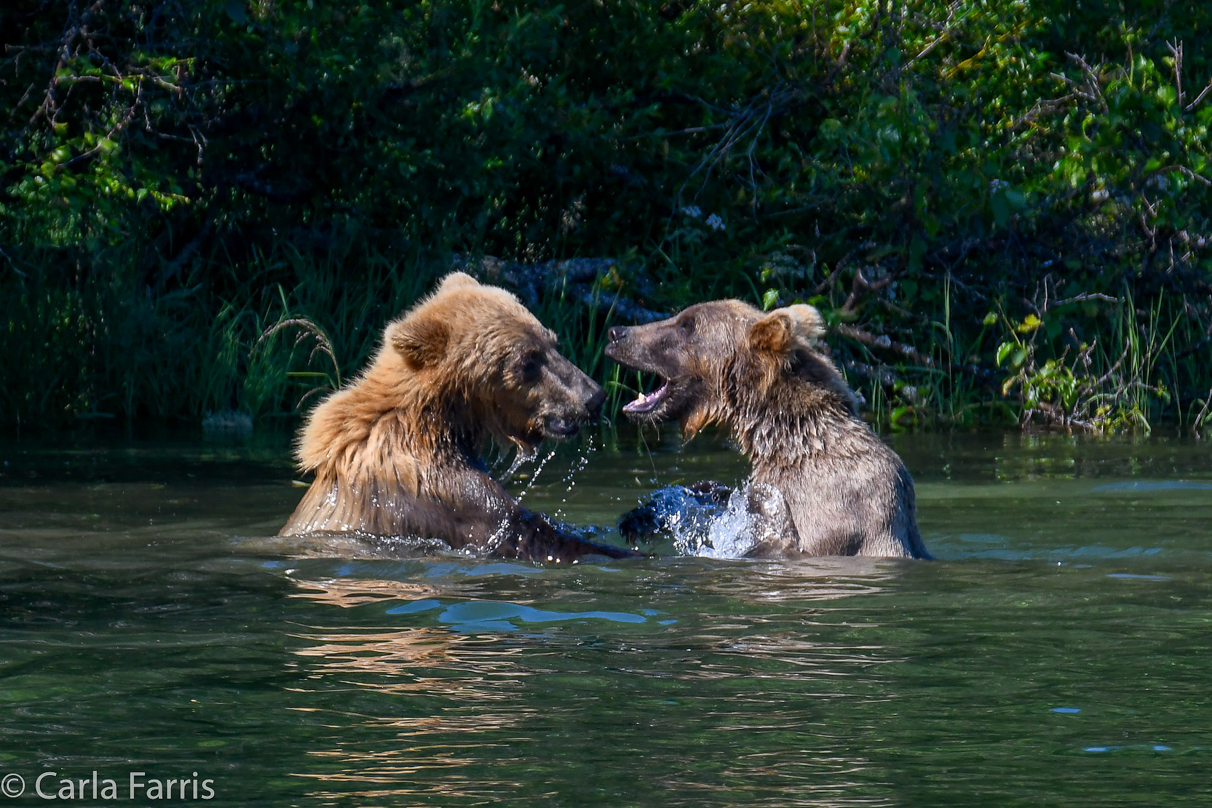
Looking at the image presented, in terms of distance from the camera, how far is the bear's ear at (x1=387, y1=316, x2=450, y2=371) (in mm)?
7055

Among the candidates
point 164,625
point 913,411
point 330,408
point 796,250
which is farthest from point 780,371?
point 796,250

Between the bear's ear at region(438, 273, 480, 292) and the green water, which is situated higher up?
the bear's ear at region(438, 273, 480, 292)

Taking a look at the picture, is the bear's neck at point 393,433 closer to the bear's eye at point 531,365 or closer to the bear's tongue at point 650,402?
the bear's eye at point 531,365

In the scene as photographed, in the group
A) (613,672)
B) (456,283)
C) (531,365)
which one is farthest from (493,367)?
(613,672)

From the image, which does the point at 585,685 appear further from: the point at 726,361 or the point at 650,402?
the point at 650,402

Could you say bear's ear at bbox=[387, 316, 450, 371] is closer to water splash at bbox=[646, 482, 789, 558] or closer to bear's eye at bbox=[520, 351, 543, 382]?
bear's eye at bbox=[520, 351, 543, 382]

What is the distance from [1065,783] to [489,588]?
2.90m

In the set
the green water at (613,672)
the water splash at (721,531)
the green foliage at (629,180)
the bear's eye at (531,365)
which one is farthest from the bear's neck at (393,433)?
the green foliage at (629,180)

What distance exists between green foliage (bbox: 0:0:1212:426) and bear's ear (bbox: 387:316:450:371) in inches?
191

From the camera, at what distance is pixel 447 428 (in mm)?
7094

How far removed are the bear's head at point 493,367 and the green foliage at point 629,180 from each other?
4.79 m

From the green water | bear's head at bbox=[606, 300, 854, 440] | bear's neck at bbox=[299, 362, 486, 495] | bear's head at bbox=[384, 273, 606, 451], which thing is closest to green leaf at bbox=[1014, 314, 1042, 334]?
the green water

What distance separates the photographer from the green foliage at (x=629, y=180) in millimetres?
12547

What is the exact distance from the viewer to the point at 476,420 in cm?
723
